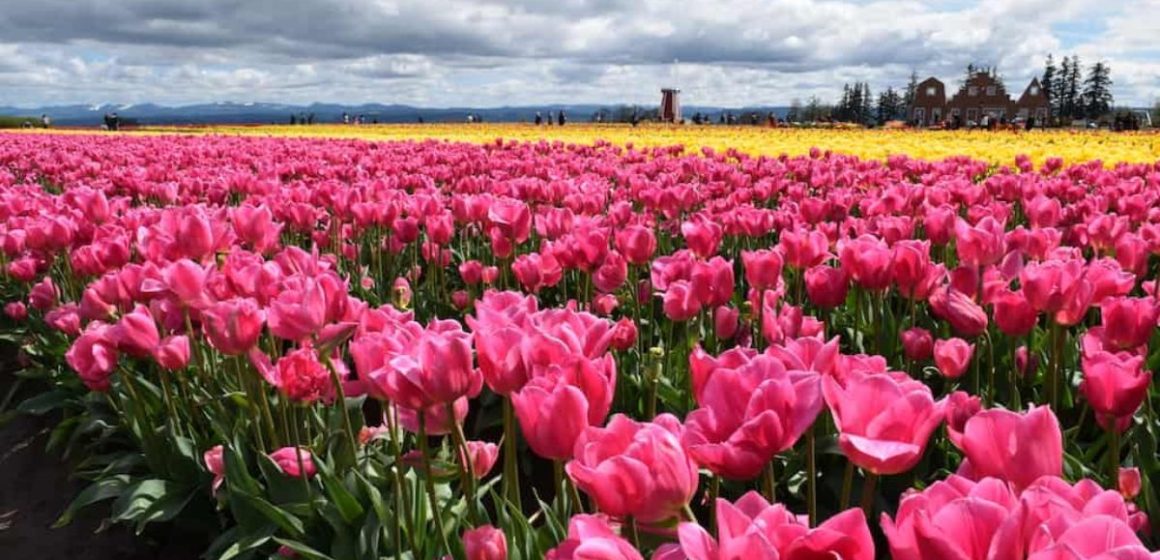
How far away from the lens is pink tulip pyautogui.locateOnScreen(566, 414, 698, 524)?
131cm

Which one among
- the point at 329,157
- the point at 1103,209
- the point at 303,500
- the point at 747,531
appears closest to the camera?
the point at 747,531

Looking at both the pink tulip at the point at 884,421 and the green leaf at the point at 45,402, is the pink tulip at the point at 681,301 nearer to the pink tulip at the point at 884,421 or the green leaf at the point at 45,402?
the pink tulip at the point at 884,421

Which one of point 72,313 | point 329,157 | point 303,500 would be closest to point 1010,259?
point 303,500

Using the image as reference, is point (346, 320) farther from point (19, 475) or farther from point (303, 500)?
point (19, 475)

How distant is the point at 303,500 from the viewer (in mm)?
2941

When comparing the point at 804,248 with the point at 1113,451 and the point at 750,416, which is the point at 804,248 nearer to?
the point at 1113,451

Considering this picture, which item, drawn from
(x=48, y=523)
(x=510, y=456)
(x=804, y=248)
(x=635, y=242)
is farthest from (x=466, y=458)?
(x=48, y=523)

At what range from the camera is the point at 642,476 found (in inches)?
51.6

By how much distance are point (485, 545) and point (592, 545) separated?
71 centimetres

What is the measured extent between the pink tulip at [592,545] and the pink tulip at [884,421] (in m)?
0.41

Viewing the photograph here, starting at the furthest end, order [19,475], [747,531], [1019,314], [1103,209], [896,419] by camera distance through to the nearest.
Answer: [1103,209], [19,475], [1019,314], [896,419], [747,531]

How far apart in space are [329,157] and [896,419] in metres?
12.9

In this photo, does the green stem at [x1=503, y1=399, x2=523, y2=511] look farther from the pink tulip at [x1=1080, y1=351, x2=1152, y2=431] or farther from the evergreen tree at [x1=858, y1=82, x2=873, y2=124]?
the evergreen tree at [x1=858, y1=82, x2=873, y2=124]

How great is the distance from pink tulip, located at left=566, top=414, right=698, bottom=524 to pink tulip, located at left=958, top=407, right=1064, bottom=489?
1.40ft
